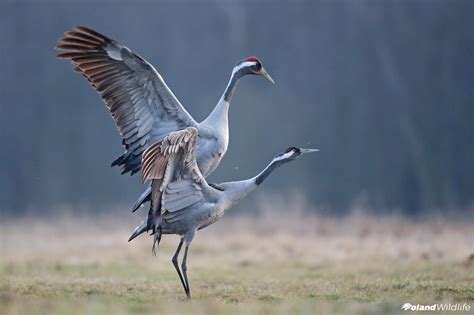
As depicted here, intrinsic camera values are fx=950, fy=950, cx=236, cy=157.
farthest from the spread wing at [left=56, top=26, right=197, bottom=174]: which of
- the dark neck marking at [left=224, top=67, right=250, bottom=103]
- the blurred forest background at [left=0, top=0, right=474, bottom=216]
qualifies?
the blurred forest background at [left=0, top=0, right=474, bottom=216]

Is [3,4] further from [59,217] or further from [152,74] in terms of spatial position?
[152,74]

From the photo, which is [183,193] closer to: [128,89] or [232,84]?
[128,89]

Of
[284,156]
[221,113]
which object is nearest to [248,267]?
[221,113]

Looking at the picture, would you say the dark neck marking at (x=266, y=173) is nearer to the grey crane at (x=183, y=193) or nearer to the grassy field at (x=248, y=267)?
the grey crane at (x=183, y=193)

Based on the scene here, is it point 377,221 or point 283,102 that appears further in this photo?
point 283,102

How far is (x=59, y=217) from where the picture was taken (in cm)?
1627

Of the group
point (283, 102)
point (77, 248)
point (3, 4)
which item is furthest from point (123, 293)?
point (3, 4)

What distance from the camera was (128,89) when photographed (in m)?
8.45

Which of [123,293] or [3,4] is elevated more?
[3,4]

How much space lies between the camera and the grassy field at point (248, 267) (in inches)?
281

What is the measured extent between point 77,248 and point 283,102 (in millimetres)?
7087

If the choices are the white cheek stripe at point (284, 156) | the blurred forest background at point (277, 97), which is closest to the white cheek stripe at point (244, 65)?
the white cheek stripe at point (284, 156)

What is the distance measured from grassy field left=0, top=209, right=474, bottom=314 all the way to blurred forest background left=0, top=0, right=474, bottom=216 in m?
2.18

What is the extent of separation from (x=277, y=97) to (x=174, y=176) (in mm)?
11697
